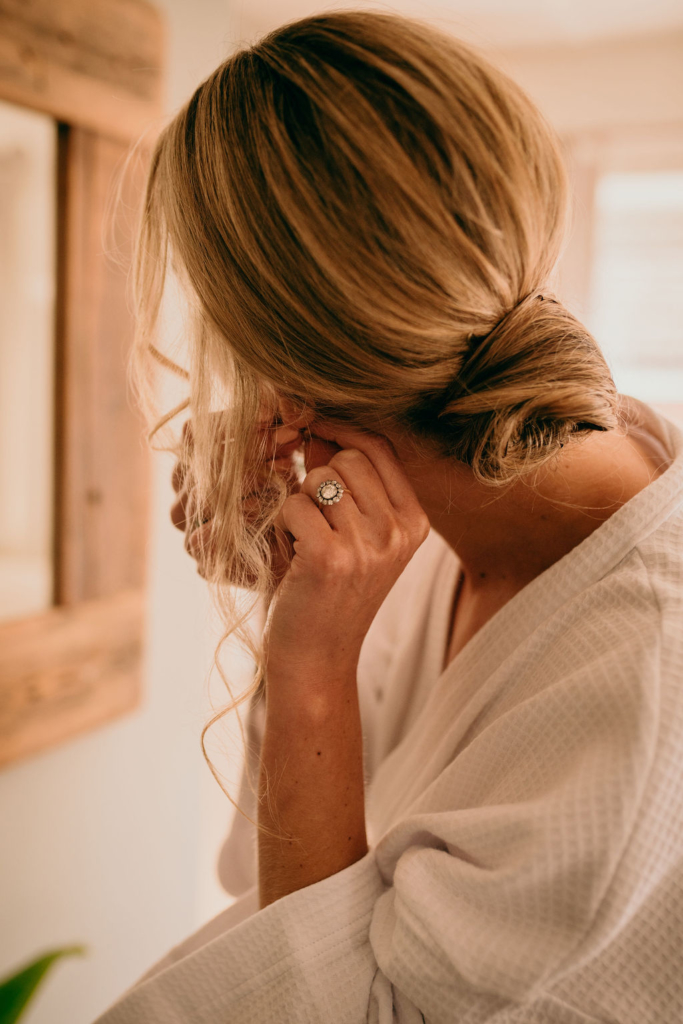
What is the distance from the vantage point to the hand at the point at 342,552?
Answer: 0.59 meters

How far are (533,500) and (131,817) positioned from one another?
3.89ft

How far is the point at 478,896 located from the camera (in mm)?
467

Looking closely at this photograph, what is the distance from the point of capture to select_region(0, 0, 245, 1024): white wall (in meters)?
1.26

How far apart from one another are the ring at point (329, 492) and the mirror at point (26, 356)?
2.23ft

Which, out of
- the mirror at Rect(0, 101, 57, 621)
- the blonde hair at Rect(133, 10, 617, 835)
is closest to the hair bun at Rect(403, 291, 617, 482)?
the blonde hair at Rect(133, 10, 617, 835)

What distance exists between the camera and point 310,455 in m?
0.65

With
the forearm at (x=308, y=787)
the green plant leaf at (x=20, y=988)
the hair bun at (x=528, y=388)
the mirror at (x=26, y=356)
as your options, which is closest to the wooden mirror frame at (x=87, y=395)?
the mirror at (x=26, y=356)

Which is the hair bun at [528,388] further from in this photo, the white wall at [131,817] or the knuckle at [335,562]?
the white wall at [131,817]

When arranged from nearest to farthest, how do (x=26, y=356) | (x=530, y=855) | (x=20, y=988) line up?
(x=530, y=855), (x=20, y=988), (x=26, y=356)

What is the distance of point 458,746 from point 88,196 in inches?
38.2

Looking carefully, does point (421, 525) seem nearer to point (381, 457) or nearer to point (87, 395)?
point (381, 457)

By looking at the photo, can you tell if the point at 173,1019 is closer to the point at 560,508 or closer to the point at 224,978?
the point at 224,978

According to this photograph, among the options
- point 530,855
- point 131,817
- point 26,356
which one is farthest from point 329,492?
point 131,817

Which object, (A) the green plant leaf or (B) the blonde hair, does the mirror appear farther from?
(B) the blonde hair
